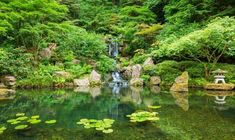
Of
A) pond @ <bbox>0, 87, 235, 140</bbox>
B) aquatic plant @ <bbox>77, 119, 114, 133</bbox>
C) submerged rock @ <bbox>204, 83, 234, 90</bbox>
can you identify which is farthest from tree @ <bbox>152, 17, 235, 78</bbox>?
aquatic plant @ <bbox>77, 119, 114, 133</bbox>

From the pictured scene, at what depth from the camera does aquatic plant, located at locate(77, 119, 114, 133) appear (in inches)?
290

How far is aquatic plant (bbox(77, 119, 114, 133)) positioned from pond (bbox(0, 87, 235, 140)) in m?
0.14

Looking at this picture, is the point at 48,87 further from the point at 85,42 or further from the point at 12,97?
the point at 85,42

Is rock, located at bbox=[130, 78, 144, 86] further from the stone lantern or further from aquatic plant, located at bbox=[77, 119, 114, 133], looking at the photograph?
aquatic plant, located at bbox=[77, 119, 114, 133]

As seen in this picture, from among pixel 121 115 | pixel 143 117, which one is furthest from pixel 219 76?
pixel 143 117

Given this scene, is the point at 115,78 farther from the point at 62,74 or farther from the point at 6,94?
the point at 6,94

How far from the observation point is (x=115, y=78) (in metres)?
20.3

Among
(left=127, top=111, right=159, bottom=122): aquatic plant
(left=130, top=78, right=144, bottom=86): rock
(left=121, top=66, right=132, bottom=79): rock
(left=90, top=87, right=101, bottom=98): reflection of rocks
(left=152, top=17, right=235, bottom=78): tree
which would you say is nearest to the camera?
(left=127, top=111, right=159, bottom=122): aquatic plant

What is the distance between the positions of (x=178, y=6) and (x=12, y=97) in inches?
593

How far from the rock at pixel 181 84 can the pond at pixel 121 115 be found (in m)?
1.94

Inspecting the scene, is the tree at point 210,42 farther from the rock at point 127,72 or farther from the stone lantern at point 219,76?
the rock at point 127,72

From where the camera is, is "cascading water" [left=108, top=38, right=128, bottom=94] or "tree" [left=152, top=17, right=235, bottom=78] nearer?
"tree" [left=152, top=17, right=235, bottom=78]

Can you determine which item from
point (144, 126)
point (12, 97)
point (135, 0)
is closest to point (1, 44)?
point (12, 97)

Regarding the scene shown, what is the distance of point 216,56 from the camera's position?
58.2 feet
